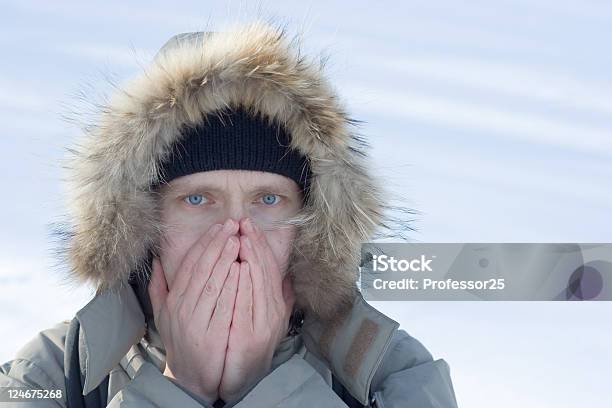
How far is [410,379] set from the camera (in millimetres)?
2750

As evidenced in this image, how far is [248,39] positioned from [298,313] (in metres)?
0.91

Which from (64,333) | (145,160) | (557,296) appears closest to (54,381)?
(64,333)

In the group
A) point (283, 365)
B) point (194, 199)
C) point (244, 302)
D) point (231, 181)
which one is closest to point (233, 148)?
point (231, 181)

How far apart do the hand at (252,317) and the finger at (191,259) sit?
0.30 feet

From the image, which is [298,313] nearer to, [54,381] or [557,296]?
[54,381]

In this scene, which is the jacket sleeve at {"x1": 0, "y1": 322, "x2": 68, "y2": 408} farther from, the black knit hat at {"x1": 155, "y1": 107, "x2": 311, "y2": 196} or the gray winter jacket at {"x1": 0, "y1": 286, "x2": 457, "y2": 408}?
the black knit hat at {"x1": 155, "y1": 107, "x2": 311, "y2": 196}

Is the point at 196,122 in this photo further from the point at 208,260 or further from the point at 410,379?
the point at 410,379

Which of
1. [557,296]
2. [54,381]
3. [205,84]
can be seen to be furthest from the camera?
[557,296]

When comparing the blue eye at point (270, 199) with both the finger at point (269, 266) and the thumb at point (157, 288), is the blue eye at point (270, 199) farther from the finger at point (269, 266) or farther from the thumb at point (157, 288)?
the thumb at point (157, 288)

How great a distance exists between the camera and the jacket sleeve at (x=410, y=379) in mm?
2691

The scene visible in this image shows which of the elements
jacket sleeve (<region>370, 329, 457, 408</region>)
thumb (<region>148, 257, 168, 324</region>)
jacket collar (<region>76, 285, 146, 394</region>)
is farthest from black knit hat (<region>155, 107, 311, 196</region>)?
jacket sleeve (<region>370, 329, 457, 408</region>)

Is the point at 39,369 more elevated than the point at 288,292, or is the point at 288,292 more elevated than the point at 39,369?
the point at 288,292

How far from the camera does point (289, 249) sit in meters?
2.69

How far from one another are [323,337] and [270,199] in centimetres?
52
